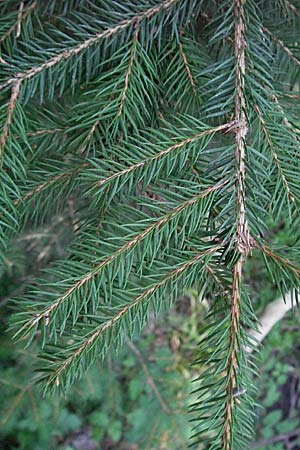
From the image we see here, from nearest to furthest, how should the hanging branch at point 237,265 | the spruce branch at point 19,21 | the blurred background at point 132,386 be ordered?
the hanging branch at point 237,265 < the spruce branch at point 19,21 < the blurred background at point 132,386

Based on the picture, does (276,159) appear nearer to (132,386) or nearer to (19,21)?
(19,21)

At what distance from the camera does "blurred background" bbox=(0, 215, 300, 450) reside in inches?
42.5

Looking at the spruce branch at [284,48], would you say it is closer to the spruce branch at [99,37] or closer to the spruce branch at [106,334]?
the spruce branch at [99,37]

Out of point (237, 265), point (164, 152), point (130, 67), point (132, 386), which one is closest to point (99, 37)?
point (130, 67)

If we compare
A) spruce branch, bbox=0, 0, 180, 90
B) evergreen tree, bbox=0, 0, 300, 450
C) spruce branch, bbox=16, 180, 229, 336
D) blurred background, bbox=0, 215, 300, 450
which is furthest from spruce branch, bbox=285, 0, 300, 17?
blurred background, bbox=0, 215, 300, 450

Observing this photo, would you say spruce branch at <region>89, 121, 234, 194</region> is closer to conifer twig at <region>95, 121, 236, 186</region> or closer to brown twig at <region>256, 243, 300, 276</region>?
conifer twig at <region>95, 121, 236, 186</region>

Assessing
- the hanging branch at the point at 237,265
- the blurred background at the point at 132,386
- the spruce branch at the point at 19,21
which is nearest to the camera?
the hanging branch at the point at 237,265

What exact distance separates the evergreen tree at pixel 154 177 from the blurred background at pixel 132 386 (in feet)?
1.34

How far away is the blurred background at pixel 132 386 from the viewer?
1080 mm

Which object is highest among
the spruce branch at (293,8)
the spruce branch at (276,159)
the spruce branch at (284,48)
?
the spruce branch at (293,8)

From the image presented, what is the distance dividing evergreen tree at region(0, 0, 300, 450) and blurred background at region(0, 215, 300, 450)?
0.41m

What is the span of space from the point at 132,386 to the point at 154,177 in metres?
1.17

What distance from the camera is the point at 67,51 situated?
0.47m

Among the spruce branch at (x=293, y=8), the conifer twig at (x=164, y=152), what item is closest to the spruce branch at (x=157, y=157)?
the conifer twig at (x=164, y=152)
